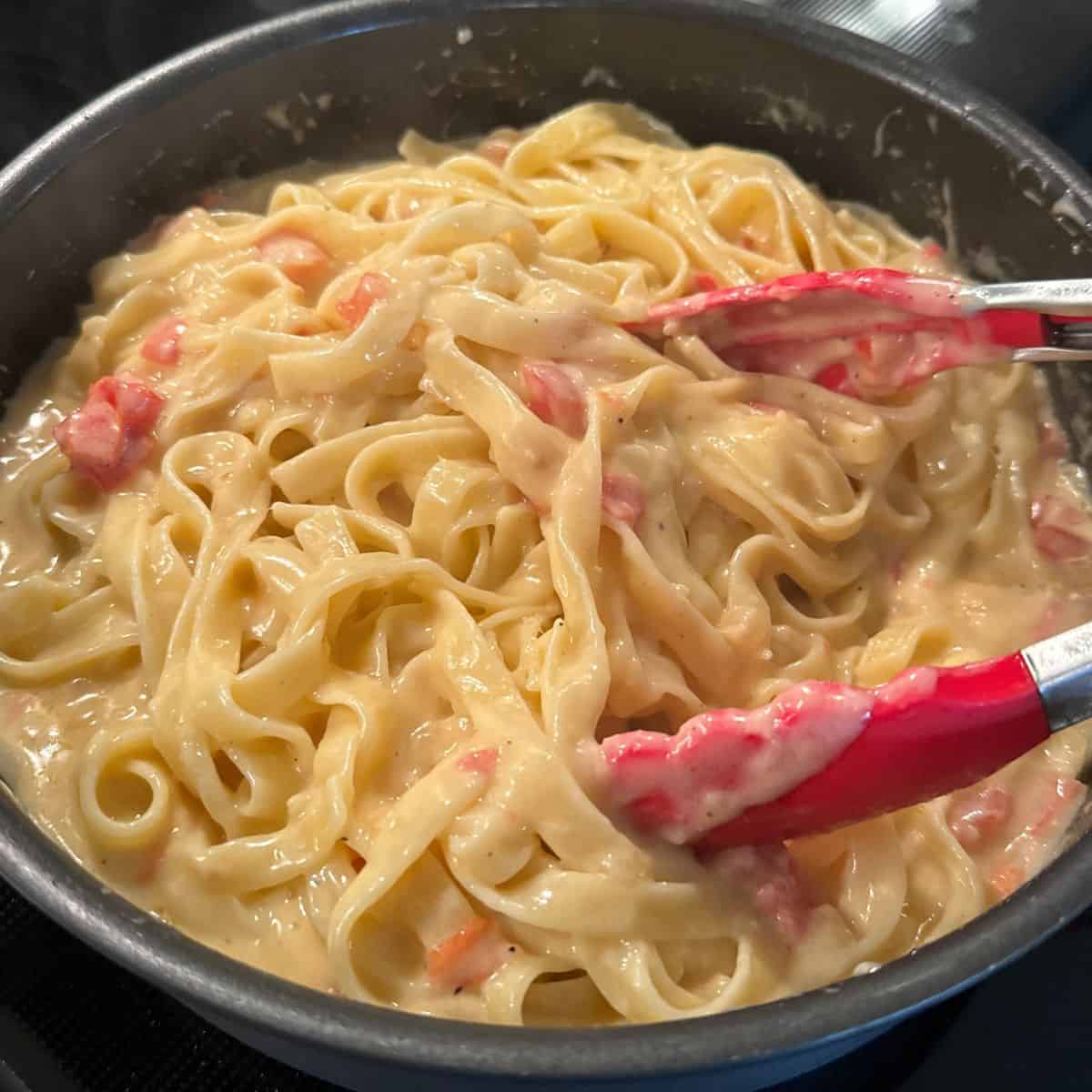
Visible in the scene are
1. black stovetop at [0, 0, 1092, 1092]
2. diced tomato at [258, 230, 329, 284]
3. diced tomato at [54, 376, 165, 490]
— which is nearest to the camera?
black stovetop at [0, 0, 1092, 1092]

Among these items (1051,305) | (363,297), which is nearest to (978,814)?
(1051,305)

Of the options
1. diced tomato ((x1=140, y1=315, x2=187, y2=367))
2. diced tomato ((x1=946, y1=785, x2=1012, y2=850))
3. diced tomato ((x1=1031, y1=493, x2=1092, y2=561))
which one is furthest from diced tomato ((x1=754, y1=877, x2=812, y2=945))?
diced tomato ((x1=140, y1=315, x2=187, y2=367))

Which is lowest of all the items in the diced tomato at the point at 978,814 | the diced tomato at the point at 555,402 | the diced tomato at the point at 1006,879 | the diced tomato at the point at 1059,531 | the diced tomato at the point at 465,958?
the diced tomato at the point at 1006,879

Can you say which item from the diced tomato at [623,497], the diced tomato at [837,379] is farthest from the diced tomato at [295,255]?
the diced tomato at [837,379]

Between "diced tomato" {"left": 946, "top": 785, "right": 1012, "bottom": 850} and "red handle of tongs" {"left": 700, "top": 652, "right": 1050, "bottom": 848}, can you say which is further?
"diced tomato" {"left": 946, "top": 785, "right": 1012, "bottom": 850}

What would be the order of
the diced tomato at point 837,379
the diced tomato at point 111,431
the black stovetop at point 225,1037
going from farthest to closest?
the diced tomato at point 837,379
the diced tomato at point 111,431
the black stovetop at point 225,1037

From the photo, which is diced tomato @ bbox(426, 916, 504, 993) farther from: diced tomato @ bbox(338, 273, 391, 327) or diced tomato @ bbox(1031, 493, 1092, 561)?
diced tomato @ bbox(1031, 493, 1092, 561)

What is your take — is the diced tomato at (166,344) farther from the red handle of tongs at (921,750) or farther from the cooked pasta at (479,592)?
the red handle of tongs at (921,750)
